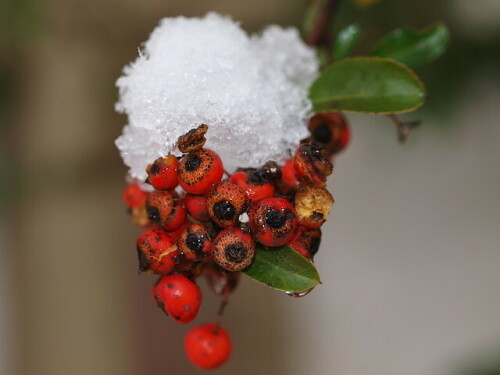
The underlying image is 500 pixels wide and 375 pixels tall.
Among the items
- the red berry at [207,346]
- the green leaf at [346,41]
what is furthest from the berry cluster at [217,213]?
the green leaf at [346,41]

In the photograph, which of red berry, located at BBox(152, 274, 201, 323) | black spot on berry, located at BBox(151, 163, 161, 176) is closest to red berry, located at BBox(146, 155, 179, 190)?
black spot on berry, located at BBox(151, 163, 161, 176)

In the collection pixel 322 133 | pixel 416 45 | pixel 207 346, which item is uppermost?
pixel 416 45

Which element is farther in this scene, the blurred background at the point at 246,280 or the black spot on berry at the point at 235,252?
the blurred background at the point at 246,280

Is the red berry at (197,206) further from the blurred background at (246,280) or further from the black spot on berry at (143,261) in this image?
the blurred background at (246,280)

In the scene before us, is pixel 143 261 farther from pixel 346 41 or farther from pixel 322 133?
pixel 346 41

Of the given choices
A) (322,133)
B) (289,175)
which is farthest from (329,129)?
(289,175)

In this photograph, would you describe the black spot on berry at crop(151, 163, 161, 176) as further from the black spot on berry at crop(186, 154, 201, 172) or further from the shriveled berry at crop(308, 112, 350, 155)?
the shriveled berry at crop(308, 112, 350, 155)
